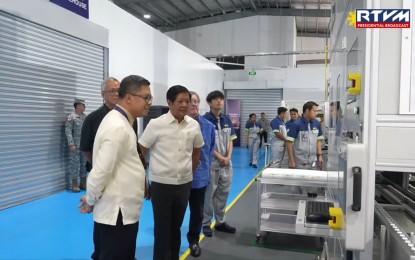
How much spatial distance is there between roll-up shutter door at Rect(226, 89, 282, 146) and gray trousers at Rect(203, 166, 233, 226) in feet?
35.0

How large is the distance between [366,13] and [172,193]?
1.97 meters

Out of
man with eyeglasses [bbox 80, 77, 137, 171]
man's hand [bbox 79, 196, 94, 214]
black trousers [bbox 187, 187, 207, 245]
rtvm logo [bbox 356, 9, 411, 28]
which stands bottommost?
black trousers [bbox 187, 187, 207, 245]

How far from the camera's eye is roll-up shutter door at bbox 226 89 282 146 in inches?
567

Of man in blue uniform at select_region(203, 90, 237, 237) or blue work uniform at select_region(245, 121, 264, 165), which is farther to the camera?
blue work uniform at select_region(245, 121, 264, 165)

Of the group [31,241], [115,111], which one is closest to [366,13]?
[115,111]

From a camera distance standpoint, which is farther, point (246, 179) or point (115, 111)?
point (246, 179)

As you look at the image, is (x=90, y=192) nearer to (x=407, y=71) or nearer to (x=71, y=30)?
(x=407, y=71)

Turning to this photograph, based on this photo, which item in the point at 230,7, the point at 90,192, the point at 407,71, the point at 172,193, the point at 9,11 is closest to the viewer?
the point at 407,71

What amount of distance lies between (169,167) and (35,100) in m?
3.57

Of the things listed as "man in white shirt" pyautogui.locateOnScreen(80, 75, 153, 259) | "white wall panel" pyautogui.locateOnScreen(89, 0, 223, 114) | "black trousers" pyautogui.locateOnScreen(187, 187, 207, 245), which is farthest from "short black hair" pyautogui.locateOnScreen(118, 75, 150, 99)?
"white wall panel" pyautogui.locateOnScreen(89, 0, 223, 114)

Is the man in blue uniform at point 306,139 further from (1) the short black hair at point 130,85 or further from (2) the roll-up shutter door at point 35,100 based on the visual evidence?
(2) the roll-up shutter door at point 35,100

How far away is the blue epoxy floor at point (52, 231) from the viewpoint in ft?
10.9

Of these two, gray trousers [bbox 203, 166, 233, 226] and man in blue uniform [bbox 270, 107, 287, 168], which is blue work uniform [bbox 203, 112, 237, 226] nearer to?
gray trousers [bbox 203, 166, 233, 226]

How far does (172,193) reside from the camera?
271cm
